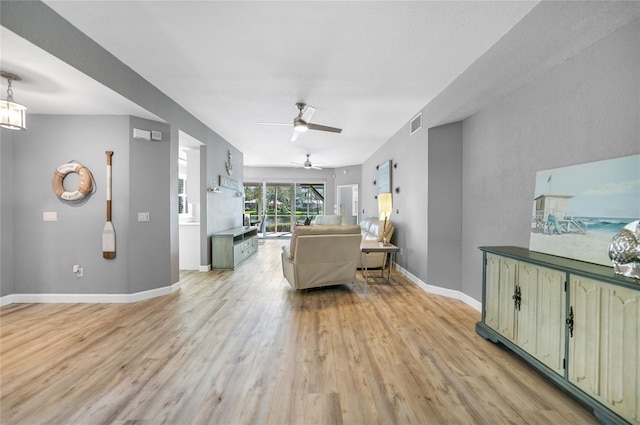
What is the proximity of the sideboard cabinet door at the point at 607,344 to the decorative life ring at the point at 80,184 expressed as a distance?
16.6 ft

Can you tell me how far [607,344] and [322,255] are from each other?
2.81m

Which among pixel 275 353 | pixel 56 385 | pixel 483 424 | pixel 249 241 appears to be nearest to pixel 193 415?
pixel 275 353

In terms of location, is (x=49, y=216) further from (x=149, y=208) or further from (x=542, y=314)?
(x=542, y=314)

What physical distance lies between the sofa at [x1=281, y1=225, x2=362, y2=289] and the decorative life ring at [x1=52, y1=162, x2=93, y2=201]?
2774 millimetres

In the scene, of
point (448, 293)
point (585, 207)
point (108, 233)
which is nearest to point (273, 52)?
point (585, 207)

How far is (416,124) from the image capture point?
13.9ft

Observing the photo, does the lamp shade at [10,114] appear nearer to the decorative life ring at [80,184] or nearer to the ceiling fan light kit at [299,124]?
the decorative life ring at [80,184]

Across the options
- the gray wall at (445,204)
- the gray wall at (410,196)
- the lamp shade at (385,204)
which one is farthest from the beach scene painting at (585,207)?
the lamp shade at (385,204)

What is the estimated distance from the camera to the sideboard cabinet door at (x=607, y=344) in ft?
4.45

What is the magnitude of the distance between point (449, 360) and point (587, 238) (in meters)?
1.41

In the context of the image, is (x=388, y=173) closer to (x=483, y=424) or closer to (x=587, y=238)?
(x=587, y=238)

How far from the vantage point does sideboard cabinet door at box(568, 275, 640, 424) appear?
1356 mm

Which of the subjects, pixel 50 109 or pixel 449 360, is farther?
pixel 50 109

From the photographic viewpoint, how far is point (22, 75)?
2375 mm
